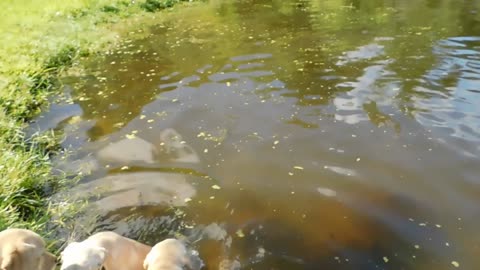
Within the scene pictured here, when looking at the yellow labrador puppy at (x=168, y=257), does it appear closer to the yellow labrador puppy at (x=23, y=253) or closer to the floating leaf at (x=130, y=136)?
the yellow labrador puppy at (x=23, y=253)

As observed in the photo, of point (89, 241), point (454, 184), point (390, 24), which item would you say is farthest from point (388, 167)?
point (390, 24)

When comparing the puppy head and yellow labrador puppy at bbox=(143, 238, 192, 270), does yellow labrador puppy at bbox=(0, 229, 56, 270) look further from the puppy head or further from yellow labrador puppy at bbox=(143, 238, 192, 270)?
yellow labrador puppy at bbox=(143, 238, 192, 270)

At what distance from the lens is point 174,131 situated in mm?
7387

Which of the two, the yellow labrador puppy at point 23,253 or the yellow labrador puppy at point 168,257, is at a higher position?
the yellow labrador puppy at point 23,253

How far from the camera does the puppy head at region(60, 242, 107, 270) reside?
347 cm

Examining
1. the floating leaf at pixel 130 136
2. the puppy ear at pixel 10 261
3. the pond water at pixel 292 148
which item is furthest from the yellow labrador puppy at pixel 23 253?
the floating leaf at pixel 130 136

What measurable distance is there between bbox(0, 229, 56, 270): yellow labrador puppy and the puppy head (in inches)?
7.9

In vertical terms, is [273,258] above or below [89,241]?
below

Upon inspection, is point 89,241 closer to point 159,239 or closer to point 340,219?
point 159,239

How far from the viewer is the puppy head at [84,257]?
3.47 metres

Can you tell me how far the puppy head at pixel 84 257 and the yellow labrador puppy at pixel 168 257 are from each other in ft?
1.62

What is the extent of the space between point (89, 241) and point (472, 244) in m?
3.80

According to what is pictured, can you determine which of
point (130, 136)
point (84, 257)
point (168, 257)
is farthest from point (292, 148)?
point (84, 257)

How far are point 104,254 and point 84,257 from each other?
0.17 m
